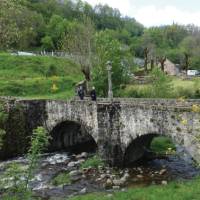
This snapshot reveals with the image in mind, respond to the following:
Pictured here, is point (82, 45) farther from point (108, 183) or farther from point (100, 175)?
point (108, 183)

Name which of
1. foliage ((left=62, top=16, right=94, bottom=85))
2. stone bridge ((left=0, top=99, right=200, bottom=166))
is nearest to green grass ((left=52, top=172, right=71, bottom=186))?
stone bridge ((left=0, top=99, right=200, bottom=166))

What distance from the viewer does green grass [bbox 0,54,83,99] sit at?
50.0m

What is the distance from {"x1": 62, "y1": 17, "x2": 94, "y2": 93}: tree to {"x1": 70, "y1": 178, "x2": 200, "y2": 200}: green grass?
3431 centimetres

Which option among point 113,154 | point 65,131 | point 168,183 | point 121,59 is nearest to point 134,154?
point 113,154

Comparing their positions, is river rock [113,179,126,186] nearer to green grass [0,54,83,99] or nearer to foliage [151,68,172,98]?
foliage [151,68,172,98]

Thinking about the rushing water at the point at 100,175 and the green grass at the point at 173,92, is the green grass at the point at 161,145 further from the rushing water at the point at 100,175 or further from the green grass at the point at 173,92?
the green grass at the point at 173,92

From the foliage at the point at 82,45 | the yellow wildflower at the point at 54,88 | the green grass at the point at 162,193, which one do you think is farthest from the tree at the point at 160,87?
the green grass at the point at 162,193

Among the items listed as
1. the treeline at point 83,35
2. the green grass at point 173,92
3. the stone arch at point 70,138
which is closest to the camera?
the treeline at point 83,35

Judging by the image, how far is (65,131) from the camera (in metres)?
40.0

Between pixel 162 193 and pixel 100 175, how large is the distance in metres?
6.86

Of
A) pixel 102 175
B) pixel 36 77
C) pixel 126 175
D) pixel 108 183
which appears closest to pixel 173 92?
pixel 126 175

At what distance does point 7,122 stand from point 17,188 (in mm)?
23300

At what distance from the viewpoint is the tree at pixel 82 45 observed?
2322 inches

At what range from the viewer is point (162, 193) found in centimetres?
2241
